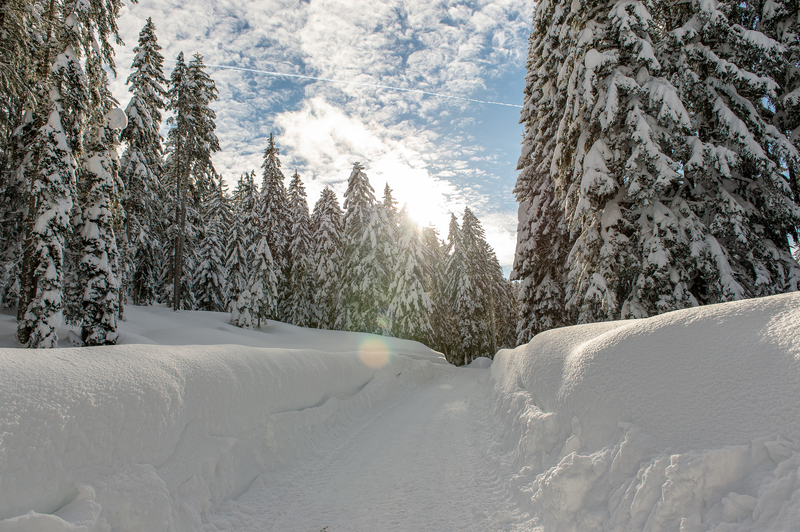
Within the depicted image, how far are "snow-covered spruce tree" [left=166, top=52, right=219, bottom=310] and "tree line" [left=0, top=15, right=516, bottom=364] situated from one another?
0.09 m

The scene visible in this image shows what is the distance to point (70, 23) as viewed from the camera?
10.3 meters

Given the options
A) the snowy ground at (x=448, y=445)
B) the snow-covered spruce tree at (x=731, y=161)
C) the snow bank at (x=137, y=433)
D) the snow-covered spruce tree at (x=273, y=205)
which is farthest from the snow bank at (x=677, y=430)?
the snow-covered spruce tree at (x=273, y=205)

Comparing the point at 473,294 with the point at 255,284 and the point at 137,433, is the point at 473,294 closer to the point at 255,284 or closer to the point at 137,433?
the point at 255,284

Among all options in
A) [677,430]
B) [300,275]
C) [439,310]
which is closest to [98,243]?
[677,430]

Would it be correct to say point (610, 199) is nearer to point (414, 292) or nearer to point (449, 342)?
point (414, 292)

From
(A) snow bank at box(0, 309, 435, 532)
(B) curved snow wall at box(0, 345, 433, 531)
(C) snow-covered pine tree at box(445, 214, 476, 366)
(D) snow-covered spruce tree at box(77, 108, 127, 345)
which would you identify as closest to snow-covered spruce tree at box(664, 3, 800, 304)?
(A) snow bank at box(0, 309, 435, 532)

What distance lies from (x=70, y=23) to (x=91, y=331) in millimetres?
8853

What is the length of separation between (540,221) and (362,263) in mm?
14225

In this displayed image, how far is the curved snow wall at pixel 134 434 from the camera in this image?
10.5 feet

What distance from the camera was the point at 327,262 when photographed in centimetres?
3253

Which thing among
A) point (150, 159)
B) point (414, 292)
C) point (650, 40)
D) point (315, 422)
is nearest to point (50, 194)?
point (315, 422)

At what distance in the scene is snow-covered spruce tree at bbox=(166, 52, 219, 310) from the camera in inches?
950

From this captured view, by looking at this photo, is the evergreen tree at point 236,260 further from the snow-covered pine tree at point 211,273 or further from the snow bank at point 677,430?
the snow bank at point 677,430

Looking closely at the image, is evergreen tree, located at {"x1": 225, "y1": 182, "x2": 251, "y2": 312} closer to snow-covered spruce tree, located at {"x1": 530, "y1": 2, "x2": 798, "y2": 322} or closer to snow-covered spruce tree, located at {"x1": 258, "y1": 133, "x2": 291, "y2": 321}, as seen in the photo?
snow-covered spruce tree, located at {"x1": 258, "y1": 133, "x2": 291, "y2": 321}
